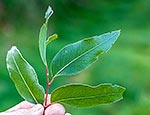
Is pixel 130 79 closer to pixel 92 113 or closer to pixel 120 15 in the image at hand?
pixel 92 113

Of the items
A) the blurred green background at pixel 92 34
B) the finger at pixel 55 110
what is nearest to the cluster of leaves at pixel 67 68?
the finger at pixel 55 110

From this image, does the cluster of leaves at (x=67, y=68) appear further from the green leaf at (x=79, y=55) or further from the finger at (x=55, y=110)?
the finger at (x=55, y=110)

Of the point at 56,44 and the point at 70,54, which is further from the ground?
the point at 70,54

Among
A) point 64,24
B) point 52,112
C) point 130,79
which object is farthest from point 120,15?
point 52,112

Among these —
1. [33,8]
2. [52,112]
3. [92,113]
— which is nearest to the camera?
[52,112]

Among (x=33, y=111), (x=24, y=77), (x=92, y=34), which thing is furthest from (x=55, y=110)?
(x=92, y=34)

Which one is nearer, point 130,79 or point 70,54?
point 70,54

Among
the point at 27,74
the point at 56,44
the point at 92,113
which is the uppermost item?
the point at 27,74

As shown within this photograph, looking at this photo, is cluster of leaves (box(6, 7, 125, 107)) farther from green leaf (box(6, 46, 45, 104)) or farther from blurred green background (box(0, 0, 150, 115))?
blurred green background (box(0, 0, 150, 115))
